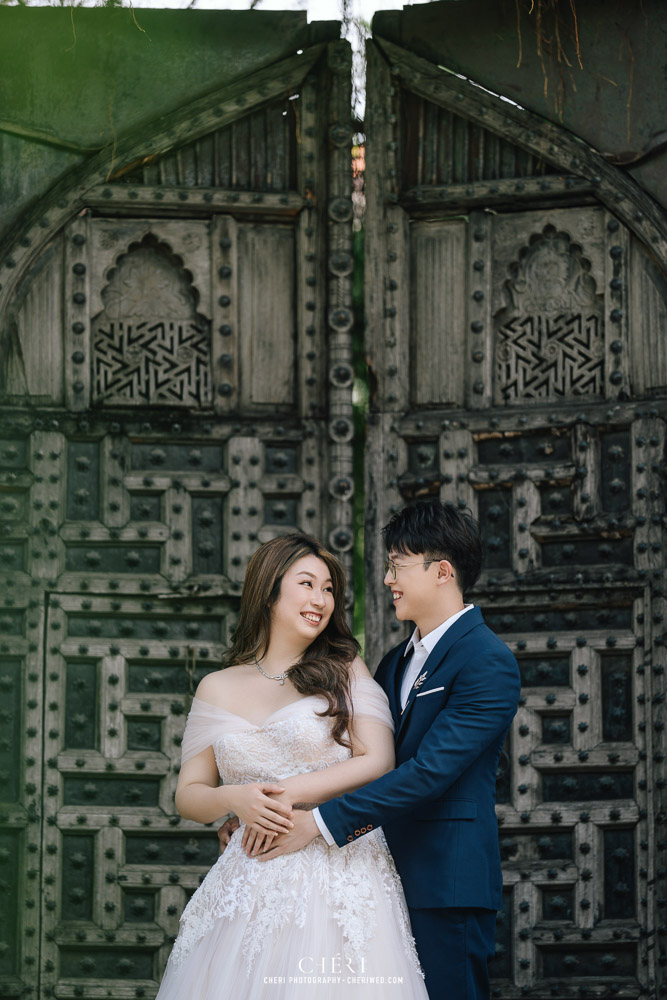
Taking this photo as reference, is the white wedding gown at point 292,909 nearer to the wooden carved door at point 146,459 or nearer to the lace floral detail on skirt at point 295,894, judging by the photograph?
the lace floral detail on skirt at point 295,894

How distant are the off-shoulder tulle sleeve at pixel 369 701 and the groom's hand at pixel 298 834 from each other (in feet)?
0.92

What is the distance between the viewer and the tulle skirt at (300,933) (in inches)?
101

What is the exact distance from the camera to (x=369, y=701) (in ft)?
9.34

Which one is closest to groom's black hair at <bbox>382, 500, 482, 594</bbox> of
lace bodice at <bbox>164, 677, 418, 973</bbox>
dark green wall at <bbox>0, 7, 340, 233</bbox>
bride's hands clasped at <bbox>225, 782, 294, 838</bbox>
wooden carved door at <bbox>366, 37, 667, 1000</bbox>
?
lace bodice at <bbox>164, 677, 418, 973</bbox>

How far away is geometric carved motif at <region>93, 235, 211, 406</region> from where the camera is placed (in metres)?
4.28

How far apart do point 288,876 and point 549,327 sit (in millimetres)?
2328

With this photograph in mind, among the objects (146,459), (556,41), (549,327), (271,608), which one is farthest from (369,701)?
(556,41)

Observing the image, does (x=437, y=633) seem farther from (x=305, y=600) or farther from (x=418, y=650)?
(x=305, y=600)

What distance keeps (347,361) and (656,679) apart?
1.54 meters

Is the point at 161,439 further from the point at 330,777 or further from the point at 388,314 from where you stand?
the point at 330,777

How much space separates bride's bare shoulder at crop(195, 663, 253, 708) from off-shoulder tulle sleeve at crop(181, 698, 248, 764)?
0.01m

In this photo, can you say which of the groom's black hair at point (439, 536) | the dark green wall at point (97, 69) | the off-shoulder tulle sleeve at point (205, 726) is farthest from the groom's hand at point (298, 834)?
the dark green wall at point (97, 69)

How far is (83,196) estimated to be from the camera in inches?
167

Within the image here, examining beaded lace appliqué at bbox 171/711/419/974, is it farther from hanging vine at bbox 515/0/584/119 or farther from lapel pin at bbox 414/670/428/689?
hanging vine at bbox 515/0/584/119
